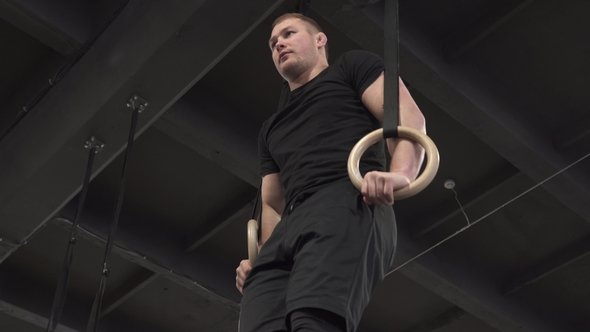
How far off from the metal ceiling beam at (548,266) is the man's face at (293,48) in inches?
155

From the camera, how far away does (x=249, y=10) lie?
141 inches

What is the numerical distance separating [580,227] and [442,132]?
1333mm

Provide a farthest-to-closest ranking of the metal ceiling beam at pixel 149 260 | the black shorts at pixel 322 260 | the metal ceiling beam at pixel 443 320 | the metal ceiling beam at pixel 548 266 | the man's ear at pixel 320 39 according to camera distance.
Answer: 1. the metal ceiling beam at pixel 443 320
2. the metal ceiling beam at pixel 548 266
3. the metal ceiling beam at pixel 149 260
4. the man's ear at pixel 320 39
5. the black shorts at pixel 322 260

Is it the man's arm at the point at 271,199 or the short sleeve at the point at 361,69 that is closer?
the short sleeve at the point at 361,69

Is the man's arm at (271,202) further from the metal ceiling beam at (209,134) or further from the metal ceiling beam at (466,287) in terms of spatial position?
the metal ceiling beam at (466,287)

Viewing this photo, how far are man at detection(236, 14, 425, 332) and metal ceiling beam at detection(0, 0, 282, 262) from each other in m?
1.62

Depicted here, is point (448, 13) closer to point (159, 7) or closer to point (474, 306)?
point (159, 7)

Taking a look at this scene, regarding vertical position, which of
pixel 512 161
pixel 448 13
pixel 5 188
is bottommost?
pixel 5 188

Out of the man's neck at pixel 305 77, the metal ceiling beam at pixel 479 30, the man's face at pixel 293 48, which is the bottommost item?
the man's neck at pixel 305 77

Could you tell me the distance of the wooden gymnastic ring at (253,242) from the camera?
1.89 meters

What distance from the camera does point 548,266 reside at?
5.69 metres

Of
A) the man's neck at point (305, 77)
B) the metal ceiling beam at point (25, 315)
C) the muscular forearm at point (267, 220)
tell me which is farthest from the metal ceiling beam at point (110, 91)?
the muscular forearm at point (267, 220)

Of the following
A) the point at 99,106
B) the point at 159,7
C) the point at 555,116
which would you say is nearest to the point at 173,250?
the point at 99,106

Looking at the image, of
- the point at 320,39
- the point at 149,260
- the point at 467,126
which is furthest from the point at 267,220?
the point at 149,260
